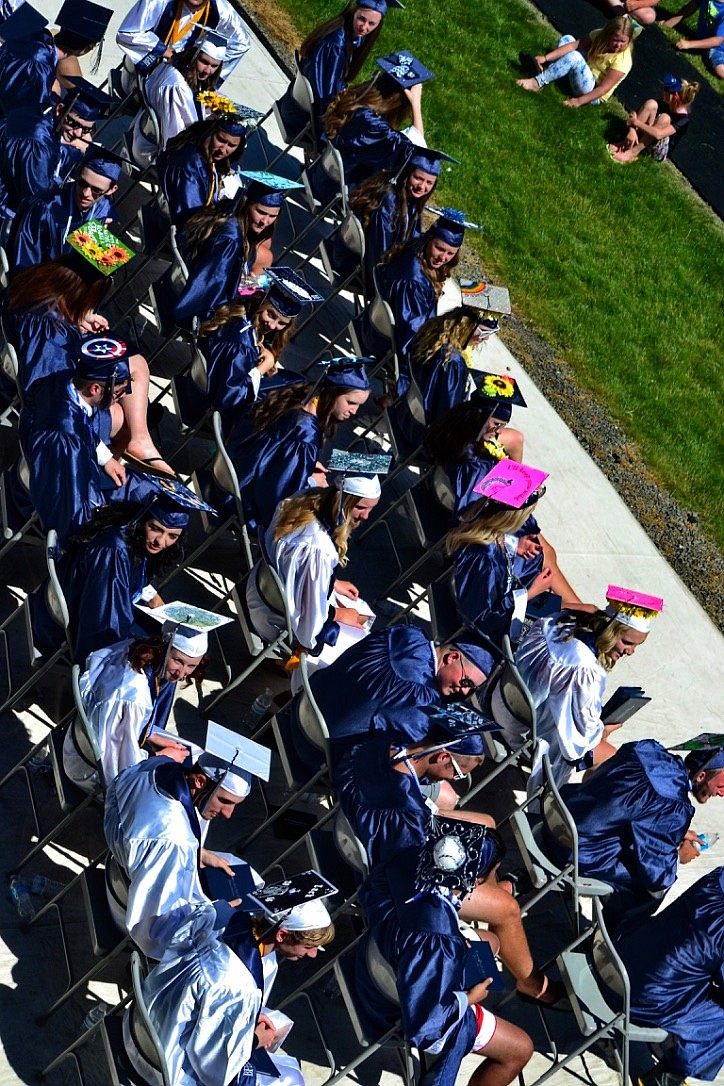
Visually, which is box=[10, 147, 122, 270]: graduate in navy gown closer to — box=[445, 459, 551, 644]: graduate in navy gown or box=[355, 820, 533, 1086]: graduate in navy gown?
box=[445, 459, 551, 644]: graduate in navy gown

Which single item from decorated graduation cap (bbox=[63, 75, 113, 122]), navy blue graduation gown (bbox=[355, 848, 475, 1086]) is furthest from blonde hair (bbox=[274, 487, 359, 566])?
decorated graduation cap (bbox=[63, 75, 113, 122])

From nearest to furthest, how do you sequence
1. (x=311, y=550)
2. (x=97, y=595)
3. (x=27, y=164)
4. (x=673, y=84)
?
(x=97, y=595), (x=311, y=550), (x=27, y=164), (x=673, y=84)

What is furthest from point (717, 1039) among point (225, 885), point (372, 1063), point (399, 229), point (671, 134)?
point (671, 134)

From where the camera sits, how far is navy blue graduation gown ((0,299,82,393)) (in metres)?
Result: 6.72

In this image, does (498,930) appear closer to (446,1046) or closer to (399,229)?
(446,1046)

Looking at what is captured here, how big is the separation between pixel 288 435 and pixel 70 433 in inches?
50.1

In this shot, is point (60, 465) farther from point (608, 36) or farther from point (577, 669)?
point (608, 36)

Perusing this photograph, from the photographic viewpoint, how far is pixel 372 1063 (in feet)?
18.9

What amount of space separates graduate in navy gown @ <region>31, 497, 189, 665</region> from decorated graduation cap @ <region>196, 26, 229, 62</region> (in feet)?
14.4

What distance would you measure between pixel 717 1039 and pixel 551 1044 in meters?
0.71

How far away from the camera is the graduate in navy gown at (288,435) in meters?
6.93

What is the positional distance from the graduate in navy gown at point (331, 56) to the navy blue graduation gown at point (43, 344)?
389 cm

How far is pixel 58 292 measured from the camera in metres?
6.82

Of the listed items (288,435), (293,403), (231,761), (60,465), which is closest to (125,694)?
(231,761)
